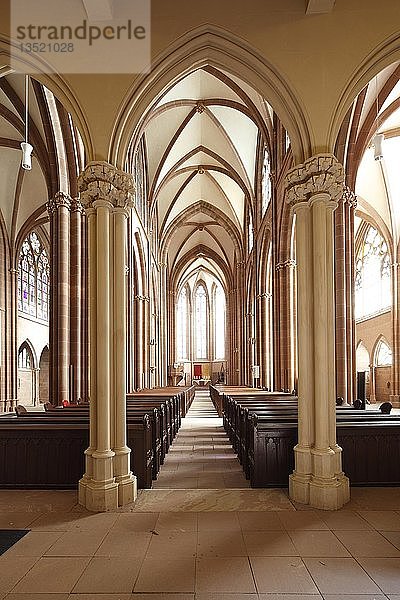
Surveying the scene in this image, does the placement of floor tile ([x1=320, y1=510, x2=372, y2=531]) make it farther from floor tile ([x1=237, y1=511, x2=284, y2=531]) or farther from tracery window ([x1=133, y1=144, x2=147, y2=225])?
tracery window ([x1=133, y1=144, x2=147, y2=225])

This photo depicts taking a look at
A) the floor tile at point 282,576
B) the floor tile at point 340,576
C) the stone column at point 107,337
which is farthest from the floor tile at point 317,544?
Answer: the stone column at point 107,337

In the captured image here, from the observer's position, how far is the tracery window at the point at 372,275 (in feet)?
90.5

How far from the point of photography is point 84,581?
4.59 metres

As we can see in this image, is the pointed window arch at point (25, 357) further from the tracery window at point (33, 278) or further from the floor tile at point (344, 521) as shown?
the floor tile at point (344, 521)

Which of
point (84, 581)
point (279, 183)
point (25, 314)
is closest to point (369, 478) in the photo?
point (84, 581)

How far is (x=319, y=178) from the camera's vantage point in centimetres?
710

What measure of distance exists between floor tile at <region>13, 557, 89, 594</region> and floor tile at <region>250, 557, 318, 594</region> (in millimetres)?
1542

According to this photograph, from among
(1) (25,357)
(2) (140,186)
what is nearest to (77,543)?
(2) (140,186)

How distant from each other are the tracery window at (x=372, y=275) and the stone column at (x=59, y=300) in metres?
17.1

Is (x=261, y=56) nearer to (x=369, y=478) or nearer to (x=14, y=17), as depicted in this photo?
(x=14, y=17)

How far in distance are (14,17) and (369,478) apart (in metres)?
7.89

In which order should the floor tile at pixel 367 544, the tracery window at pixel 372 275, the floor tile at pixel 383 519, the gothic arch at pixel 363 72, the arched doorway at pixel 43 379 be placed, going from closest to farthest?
1. the floor tile at pixel 367 544
2. the floor tile at pixel 383 519
3. the gothic arch at pixel 363 72
4. the tracery window at pixel 372 275
5. the arched doorway at pixel 43 379

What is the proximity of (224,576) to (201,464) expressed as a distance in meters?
5.33

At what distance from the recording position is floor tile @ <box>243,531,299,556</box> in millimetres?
5227
